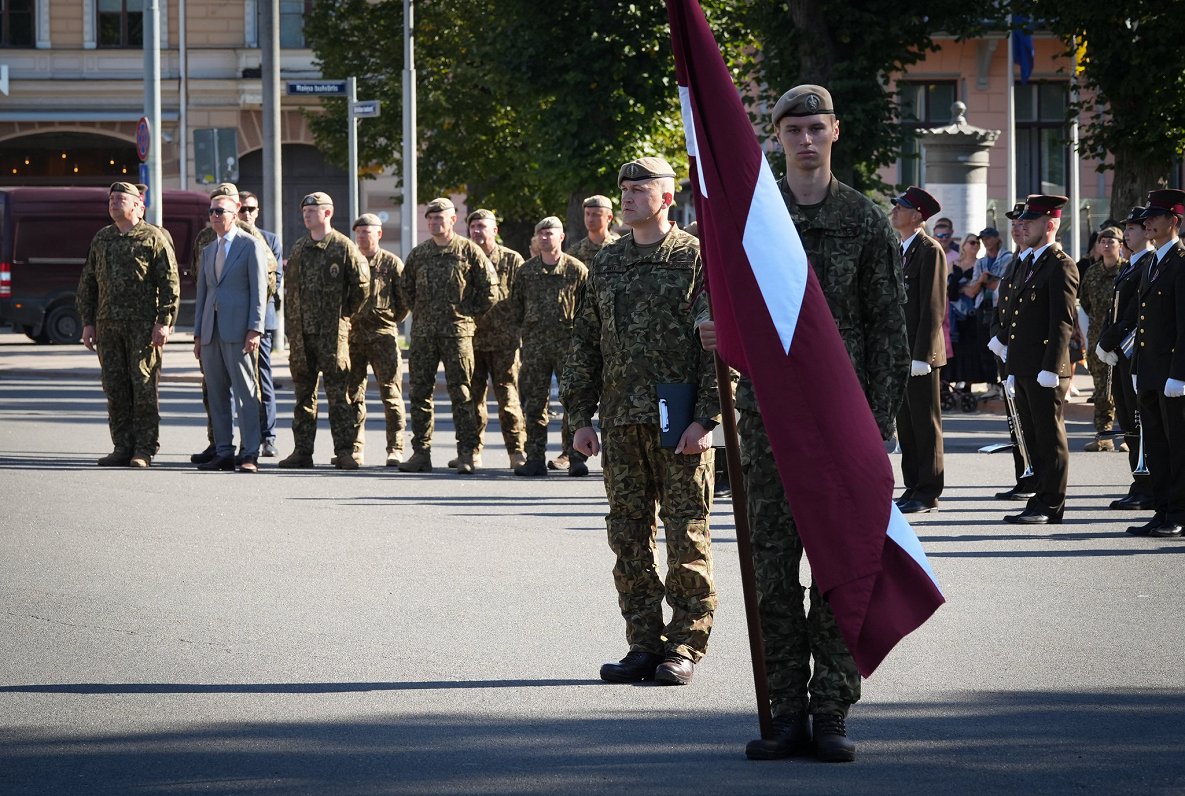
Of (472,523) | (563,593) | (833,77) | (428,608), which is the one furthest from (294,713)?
(833,77)

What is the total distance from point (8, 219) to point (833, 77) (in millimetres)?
17827

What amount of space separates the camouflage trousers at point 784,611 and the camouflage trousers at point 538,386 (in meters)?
8.47

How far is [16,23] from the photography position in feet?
154

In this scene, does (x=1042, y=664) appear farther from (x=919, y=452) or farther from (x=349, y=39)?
(x=349, y=39)

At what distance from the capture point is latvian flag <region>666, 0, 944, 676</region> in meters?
5.72

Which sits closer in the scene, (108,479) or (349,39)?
(108,479)

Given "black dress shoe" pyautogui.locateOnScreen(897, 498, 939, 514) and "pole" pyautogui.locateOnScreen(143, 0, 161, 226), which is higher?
"pole" pyautogui.locateOnScreen(143, 0, 161, 226)

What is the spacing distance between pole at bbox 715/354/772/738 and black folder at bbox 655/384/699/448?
1.07 m

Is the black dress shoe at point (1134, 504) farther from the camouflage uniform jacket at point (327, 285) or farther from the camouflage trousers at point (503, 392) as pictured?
the camouflage uniform jacket at point (327, 285)

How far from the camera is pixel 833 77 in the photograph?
22719 mm

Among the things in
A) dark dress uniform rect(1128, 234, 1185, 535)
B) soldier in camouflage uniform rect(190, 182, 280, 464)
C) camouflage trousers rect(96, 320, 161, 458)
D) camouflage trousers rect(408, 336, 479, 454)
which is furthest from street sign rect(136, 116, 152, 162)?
dark dress uniform rect(1128, 234, 1185, 535)

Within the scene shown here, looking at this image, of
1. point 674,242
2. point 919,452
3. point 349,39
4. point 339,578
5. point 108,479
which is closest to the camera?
point 674,242

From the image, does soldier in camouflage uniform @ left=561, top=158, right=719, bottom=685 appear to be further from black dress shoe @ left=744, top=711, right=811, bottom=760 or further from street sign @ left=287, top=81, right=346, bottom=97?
street sign @ left=287, top=81, right=346, bottom=97

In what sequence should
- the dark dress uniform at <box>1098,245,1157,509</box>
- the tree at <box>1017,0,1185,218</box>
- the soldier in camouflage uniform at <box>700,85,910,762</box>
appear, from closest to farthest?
the soldier in camouflage uniform at <box>700,85,910,762</box> < the dark dress uniform at <box>1098,245,1157,509</box> < the tree at <box>1017,0,1185,218</box>
